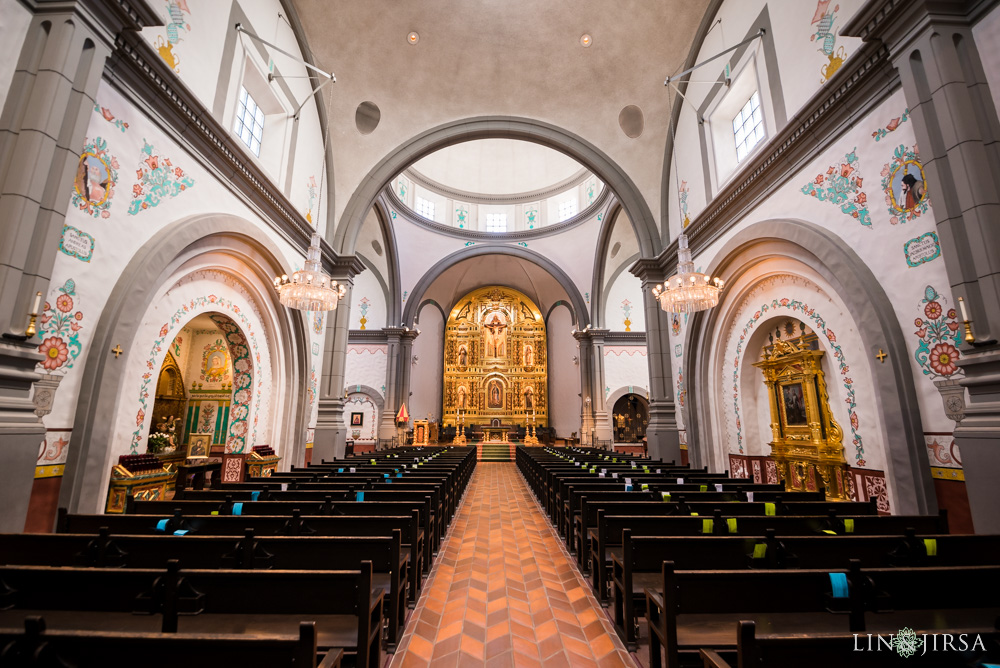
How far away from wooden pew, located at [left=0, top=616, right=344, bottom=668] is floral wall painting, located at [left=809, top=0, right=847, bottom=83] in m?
7.58

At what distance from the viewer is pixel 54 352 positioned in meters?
4.01

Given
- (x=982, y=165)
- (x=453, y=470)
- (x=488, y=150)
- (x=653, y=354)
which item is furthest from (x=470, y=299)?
(x=982, y=165)

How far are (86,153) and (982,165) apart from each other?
8.15 metres

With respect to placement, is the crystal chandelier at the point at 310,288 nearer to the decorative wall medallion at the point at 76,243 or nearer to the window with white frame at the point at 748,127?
the decorative wall medallion at the point at 76,243

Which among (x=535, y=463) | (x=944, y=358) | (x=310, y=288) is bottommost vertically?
(x=535, y=463)

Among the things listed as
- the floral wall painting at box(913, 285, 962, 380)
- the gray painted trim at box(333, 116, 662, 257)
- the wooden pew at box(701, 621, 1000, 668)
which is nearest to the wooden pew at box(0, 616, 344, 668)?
the wooden pew at box(701, 621, 1000, 668)

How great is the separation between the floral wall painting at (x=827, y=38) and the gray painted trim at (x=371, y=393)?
57.9 feet

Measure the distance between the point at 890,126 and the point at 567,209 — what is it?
15972 mm

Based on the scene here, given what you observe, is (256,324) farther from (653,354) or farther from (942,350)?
(942,350)

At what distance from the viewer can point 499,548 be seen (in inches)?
200

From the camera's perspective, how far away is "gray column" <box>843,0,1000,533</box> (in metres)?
3.28

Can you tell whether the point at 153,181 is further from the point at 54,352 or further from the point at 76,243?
the point at 54,352

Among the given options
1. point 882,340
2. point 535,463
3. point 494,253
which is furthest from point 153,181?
point 494,253

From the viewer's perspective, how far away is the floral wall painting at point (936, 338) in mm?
3939
